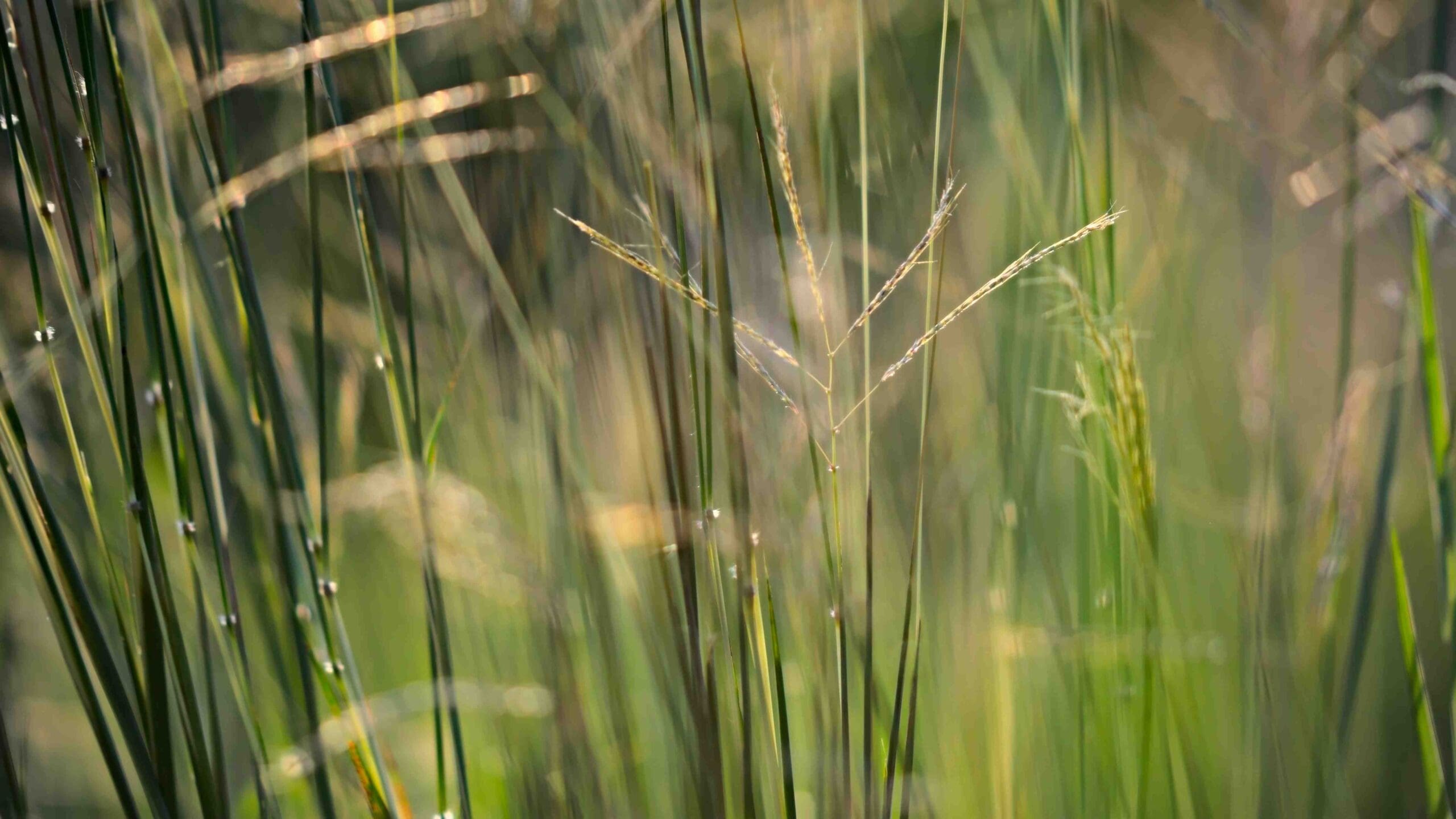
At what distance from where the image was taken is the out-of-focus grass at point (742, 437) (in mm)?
431

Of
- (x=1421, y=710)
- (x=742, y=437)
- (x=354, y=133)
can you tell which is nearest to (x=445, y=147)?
(x=354, y=133)

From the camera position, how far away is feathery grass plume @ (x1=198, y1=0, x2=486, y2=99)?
1.50 feet

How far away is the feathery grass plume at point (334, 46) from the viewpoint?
0.46 m

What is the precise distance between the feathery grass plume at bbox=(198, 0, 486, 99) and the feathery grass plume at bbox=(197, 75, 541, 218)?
0.04 meters

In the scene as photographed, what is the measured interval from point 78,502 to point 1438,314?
126 cm

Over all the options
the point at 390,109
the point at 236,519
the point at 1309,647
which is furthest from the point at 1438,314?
the point at 236,519

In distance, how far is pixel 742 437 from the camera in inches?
15.6

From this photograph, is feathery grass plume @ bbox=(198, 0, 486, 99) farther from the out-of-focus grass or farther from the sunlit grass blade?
the sunlit grass blade

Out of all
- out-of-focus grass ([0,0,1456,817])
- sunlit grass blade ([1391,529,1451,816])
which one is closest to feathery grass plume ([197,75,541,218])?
out-of-focus grass ([0,0,1456,817])

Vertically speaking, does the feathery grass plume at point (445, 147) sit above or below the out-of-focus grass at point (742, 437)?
above

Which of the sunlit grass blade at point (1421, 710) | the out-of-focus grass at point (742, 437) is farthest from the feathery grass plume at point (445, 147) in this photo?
the sunlit grass blade at point (1421, 710)

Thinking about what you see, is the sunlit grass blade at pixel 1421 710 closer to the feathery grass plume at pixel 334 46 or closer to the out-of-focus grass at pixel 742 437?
the out-of-focus grass at pixel 742 437

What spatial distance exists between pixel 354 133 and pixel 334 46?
0.05 metres

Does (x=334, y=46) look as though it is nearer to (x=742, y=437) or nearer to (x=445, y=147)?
(x=445, y=147)
